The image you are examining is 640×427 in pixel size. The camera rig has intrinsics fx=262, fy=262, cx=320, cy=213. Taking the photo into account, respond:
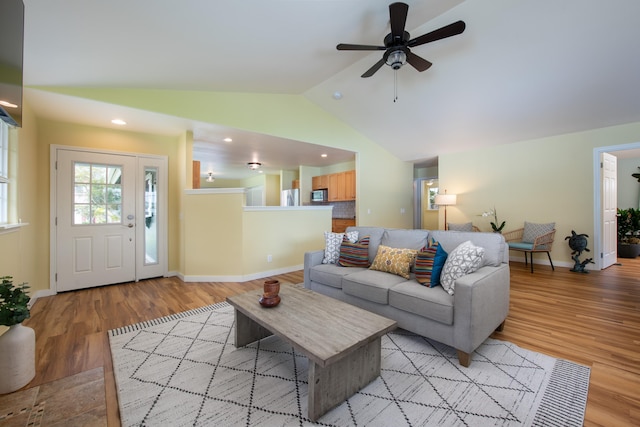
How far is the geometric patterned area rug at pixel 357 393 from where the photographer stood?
1422 mm

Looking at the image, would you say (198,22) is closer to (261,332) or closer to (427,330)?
(261,332)

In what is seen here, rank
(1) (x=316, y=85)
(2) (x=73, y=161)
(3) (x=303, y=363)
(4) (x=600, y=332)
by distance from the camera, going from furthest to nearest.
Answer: (1) (x=316, y=85)
(2) (x=73, y=161)
(4) (x=600, y=332)
(3) (x=303, y=363)

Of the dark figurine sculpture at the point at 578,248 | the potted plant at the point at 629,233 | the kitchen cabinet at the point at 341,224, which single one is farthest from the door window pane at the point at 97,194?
the potted plant at the point at 629,233

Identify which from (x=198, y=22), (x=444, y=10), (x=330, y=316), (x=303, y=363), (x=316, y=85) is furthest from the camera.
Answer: (x=316, y=85)

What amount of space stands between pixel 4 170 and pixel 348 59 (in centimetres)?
394

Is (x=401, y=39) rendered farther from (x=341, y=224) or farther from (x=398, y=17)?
(x=341, y=224)

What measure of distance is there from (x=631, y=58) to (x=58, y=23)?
18.2ft

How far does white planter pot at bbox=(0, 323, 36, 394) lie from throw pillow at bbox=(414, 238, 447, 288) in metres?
2.86

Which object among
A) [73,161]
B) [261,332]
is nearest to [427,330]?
[261,332]

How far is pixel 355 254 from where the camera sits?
9.79 ft

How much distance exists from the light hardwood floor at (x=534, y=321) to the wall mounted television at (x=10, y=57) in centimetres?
175

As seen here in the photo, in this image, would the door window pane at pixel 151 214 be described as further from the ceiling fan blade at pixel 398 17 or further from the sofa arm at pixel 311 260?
the ceiling fan blade at pixel 398 17

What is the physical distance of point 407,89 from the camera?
418cm

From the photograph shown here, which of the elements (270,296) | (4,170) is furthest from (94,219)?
(270,296)
